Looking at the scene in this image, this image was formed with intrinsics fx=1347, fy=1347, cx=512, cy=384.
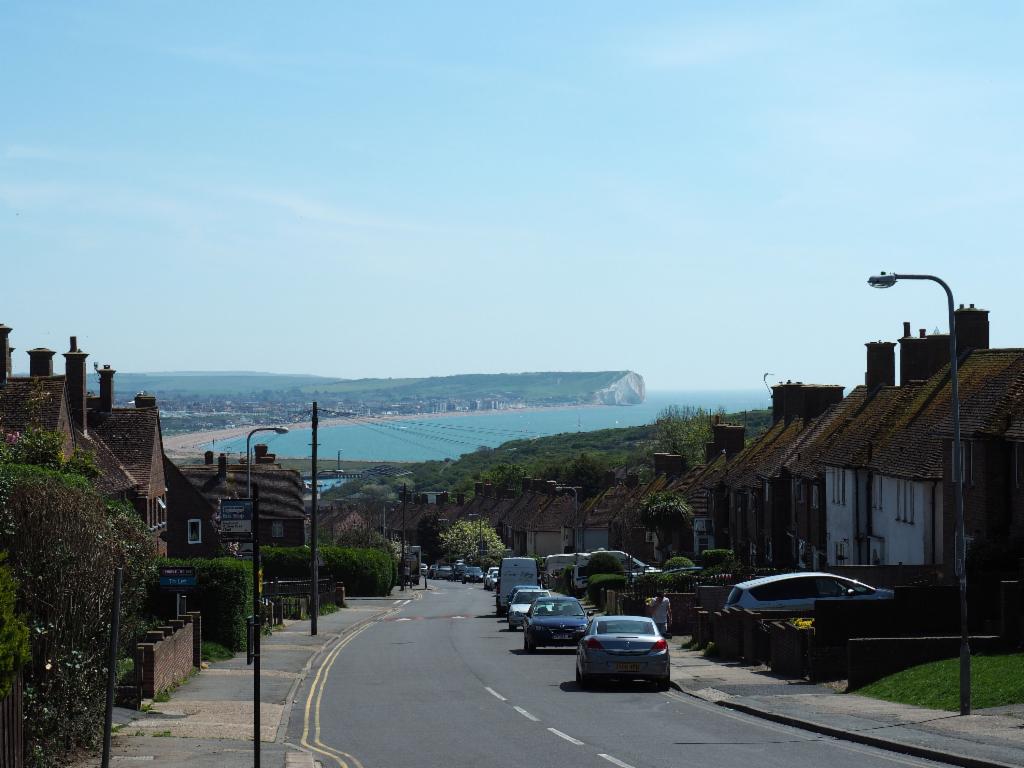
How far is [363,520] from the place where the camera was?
136875 mm

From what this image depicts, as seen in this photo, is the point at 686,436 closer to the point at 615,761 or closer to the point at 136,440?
the point at 136,440

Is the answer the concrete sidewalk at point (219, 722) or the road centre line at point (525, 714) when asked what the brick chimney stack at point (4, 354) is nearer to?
the concrete sidewalk at point (219, 722)

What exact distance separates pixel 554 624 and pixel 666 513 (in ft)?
110

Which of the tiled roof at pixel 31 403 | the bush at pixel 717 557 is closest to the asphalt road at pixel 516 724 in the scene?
the tiled roof at pixel 31 403

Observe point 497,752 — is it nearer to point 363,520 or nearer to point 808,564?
point 808,564

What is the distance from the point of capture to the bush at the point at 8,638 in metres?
13.6

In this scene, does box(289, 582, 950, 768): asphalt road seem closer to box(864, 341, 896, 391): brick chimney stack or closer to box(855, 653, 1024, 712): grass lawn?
box(855, 653, 1024, 712): grass lawn

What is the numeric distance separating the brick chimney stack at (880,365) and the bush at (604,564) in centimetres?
2011

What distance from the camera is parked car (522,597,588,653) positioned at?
3728 cm

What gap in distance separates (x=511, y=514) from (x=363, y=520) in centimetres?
1536

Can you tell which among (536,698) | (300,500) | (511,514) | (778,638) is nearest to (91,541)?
(536,698)

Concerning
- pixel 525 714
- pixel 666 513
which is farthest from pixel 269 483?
pixel 525 714

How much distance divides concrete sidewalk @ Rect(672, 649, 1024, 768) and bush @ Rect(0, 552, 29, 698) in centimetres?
1085

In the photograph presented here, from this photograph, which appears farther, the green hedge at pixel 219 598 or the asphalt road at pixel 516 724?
the green hedge at pixel 219 598
